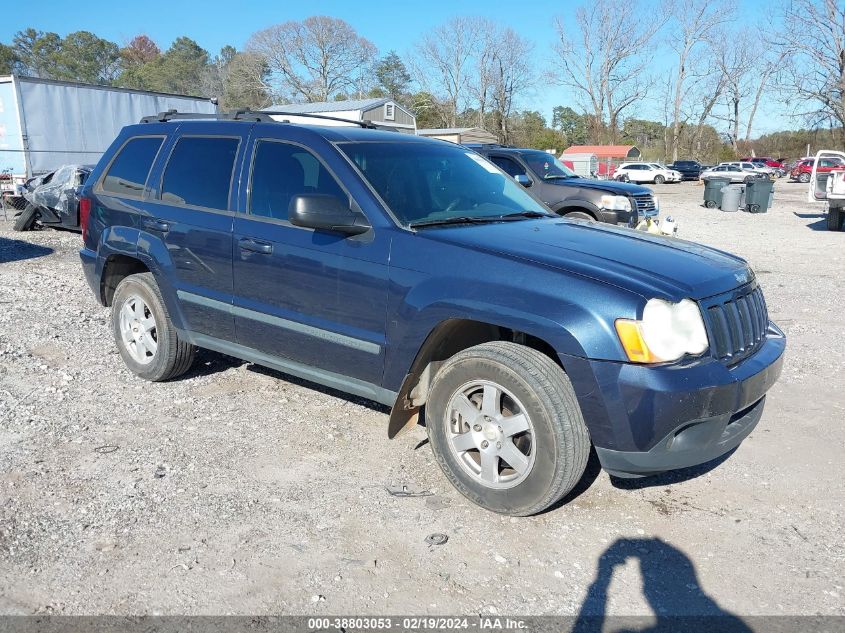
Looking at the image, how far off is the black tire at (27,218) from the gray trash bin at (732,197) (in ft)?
67.7

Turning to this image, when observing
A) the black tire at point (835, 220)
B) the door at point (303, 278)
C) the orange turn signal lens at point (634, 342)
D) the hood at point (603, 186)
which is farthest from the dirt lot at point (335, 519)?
the black tire at point (835, 220)

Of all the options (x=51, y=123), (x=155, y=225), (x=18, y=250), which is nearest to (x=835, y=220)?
(x=155, y=225)

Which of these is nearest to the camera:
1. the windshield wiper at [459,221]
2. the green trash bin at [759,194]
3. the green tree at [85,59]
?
the windshield wiper at [459,221]

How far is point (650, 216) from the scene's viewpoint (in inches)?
496

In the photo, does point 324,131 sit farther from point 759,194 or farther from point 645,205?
point 759,194

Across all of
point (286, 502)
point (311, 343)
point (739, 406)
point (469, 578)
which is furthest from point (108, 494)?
point (739, 406)

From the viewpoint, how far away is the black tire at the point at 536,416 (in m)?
3.28

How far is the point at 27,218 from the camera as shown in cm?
1527

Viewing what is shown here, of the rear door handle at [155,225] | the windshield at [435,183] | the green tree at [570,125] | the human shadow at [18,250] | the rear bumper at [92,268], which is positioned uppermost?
the green tree at [570,125]

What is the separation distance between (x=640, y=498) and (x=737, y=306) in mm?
1119

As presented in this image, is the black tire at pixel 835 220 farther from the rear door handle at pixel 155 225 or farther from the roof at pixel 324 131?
the rear door handle at pixel 155 225

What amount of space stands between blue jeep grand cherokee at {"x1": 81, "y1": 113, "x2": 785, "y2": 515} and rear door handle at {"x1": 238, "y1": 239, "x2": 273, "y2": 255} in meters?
0.01

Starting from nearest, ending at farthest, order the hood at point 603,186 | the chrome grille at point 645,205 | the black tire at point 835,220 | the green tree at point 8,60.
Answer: the hood at point 603,186
the chrome grille at point 645,205
the black tire at point 835,220
the green tree at point 8,60

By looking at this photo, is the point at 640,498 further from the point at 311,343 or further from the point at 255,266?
the point at 255,266
